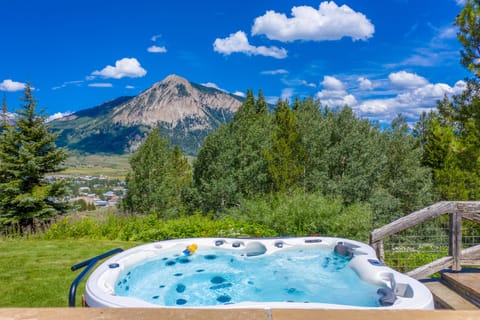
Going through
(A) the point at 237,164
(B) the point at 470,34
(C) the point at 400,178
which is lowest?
(C) the point at 400,178

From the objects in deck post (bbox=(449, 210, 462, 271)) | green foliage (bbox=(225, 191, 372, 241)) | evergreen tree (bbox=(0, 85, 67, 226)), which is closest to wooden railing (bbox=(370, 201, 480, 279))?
deck post (bbox=(449, 210, 462, 271))

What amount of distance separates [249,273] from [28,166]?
11.8 meters

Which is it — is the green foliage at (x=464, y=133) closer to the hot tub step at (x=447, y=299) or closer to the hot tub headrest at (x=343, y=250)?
the hot tub headrest at (x=343, y=250)

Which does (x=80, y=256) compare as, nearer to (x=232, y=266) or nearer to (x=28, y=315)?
(x=232, y=266)

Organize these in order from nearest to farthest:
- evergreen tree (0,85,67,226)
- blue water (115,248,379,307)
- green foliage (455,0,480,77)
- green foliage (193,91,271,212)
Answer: blue water (115,248,379,307) → green foliage (455,0,480,77) → evergreen tree (0,85,67,226) → green foliage (193,91,271,212)

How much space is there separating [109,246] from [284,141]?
10993 mm

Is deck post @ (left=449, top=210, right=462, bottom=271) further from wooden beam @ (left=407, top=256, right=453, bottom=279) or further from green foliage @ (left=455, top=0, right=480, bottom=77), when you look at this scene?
green foliage @ (left=455, top=0, right=480, bottom=77)

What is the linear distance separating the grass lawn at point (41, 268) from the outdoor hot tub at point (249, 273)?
82cm

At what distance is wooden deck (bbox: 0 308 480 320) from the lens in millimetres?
1079

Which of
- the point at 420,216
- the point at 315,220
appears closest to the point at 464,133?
the point at 315,220

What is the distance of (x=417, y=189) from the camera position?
1786cm

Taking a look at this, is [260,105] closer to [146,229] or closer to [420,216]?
[146,229]

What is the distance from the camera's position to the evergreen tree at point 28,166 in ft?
42.1

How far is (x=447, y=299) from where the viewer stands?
3260 millimetres
